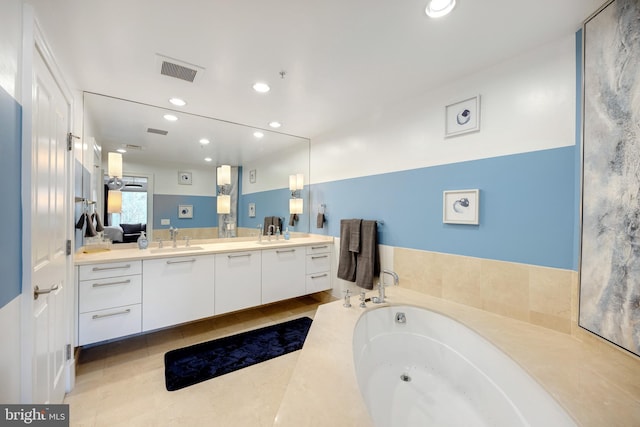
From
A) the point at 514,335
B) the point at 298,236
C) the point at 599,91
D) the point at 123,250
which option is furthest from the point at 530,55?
the point at 123,250

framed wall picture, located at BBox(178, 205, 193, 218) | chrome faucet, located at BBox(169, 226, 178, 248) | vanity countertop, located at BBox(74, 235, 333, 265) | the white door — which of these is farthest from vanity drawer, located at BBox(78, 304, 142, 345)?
framed wall picture, located at BBox(178, 205, 193, 218)

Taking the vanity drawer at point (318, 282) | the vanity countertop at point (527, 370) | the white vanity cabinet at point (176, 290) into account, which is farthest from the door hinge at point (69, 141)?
the vanity drawer at point (318, 282)

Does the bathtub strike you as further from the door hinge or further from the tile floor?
the door hinge

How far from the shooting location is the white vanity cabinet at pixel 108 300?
1.90 metres

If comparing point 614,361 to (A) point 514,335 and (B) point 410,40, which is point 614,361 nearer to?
(A) point 514,335

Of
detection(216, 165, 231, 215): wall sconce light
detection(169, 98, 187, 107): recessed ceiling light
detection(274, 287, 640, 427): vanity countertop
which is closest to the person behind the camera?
detection(274, 287, 640, 427): vanity countertop

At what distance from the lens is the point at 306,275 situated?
3127 mm

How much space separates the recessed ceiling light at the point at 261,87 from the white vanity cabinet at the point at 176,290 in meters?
1.62

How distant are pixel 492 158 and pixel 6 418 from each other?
2782 millimetres

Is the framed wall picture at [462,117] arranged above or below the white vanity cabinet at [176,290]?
above

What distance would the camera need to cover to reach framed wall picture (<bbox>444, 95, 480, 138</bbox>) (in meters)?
1.94

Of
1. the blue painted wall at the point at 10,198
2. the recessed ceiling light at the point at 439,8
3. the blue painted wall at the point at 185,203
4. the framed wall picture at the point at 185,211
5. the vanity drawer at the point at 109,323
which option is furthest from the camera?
the framed wall picture at the point at 185,211

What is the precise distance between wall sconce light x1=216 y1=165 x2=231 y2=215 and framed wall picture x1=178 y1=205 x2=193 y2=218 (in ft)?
0.99

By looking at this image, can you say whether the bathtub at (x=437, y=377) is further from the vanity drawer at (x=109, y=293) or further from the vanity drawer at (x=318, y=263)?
the vanity drawer at (x=109, y=293)
